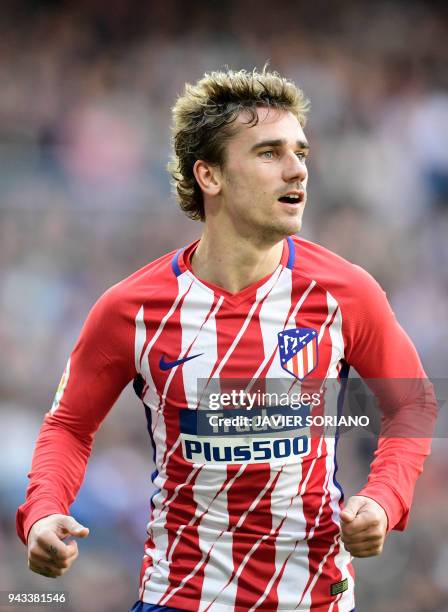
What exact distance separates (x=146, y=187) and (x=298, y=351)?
187 inches

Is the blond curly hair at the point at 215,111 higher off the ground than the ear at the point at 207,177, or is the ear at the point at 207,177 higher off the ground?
the blond curly hair at the point at 215,111

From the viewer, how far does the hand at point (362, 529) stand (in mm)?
2750

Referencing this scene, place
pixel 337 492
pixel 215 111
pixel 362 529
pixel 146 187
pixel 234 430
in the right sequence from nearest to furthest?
pixel 362 529 → pixel 234 430 → pixel 337 492 → pixel 215 111 → pixel 146 187

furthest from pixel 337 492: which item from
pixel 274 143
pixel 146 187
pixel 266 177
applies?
pixel 146 187

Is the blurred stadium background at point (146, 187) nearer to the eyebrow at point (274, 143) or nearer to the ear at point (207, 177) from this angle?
the ear at point (207, 177)

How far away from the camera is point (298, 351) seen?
3199 mm

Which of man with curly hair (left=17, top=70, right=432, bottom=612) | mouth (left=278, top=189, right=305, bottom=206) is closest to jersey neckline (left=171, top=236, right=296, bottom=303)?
man with curly hair (left=17, top=70, right=432, bottom=612)

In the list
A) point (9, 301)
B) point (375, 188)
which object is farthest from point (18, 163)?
point (375, 188)

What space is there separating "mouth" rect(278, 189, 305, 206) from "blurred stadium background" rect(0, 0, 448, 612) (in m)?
3.54

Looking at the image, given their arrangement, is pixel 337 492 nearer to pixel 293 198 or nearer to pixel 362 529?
pixel 362 529

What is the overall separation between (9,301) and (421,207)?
335 centimetres

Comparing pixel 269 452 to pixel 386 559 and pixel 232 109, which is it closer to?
pixel 232 109

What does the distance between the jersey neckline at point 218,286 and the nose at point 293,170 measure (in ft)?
0.87

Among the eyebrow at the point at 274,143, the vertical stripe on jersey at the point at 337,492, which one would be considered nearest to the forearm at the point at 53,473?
the vertical stripe on jersey at the point at 337,492
